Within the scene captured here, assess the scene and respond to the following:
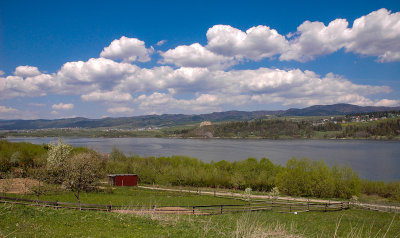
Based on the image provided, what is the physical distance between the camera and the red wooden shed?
46.3 m

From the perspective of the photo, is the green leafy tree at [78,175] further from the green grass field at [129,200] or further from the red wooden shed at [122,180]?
the red wooden shed at [122,180]

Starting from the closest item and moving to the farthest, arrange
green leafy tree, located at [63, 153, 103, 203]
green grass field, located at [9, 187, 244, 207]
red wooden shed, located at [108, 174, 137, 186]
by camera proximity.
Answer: green leafy tree, located at [63, 153, 103, 203]
green grass field, located at [9, 187, 244, 207]
red wooden shed, located at [108, 174, 137, 186]

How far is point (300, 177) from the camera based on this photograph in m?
45.4

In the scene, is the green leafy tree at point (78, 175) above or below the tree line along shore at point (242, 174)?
above

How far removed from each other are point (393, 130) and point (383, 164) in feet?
390

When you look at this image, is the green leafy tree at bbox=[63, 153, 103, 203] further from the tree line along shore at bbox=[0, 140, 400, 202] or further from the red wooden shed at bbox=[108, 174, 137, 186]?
the red wooden shed at bbox=[108, 174, 137, 186]

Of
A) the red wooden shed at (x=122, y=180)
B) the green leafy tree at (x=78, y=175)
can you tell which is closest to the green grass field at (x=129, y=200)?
the green leafy tree at (x=78, y=175)

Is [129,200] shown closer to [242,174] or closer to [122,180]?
[122,180]

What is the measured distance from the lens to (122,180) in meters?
46.4

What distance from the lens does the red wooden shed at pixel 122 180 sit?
46281 millimetres

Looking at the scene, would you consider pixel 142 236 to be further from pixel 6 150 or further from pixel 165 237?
pixel 6 150

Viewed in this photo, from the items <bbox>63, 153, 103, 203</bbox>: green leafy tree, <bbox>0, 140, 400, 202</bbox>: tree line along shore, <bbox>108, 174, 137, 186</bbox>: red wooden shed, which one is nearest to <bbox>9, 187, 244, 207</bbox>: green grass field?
<bbox>63, 153, 103, 203</bbox>: green leafy tree

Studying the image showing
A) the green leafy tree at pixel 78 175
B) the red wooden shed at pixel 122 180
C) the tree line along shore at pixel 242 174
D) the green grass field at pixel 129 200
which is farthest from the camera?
the red wooden shed at pixel 122 180

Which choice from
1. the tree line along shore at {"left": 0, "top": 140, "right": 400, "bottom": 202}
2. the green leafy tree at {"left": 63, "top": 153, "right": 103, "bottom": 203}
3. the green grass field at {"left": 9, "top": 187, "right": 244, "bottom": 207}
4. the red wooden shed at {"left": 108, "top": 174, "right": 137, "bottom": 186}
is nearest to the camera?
the green leafy tree at {"left": 63, "top": 153, "right": 103, "bottom": 203}
